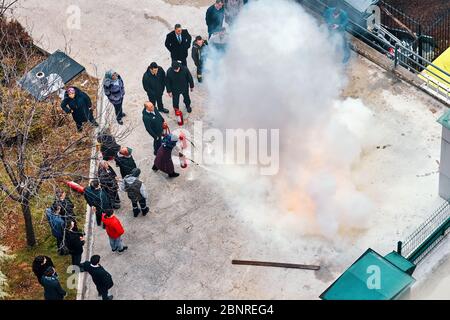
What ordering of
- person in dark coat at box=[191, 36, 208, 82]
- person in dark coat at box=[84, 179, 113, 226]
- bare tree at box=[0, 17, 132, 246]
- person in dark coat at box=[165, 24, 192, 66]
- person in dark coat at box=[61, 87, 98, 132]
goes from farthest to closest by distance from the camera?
person in dark coat at box=[165, 24, 192, 66], person in dark coat at box=[191, 36, 208, 82], person in dark coat at box=[61, 87, 98, 132], person in dark coat at box=[84, 179, 113, 226], bare tree at box=[0, 17, 132, 246]

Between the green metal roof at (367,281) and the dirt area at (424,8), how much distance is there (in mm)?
10635

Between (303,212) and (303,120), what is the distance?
225cm

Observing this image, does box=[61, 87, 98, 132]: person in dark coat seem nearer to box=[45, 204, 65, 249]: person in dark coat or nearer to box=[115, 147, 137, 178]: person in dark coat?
box=[115, 147, 137, 178]: person in dark coat

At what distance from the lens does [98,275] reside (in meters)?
19.5

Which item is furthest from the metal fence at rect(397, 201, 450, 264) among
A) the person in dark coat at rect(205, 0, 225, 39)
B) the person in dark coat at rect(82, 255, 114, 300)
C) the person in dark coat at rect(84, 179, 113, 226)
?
the person in dark coat at rect(205, 0, 225, 39)

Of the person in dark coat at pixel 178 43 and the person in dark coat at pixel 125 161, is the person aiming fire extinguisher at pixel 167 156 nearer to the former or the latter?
the person in dark coat at pixel 125 161

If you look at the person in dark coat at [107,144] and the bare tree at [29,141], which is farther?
the person in dark coat at [107,144]

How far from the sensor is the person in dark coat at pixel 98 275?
63.7ft

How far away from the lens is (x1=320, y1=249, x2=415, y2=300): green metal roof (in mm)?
18484

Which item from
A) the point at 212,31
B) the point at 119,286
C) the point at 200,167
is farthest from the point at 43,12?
the point at 119,286

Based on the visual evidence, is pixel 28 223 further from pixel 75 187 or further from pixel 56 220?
pixel 75 187

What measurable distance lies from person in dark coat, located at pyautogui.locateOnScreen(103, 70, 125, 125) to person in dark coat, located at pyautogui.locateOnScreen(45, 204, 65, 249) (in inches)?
147

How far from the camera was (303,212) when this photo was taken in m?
21.4

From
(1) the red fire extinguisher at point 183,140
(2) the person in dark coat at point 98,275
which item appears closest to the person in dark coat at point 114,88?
(1) the red fire extinguisher at point 183,140
